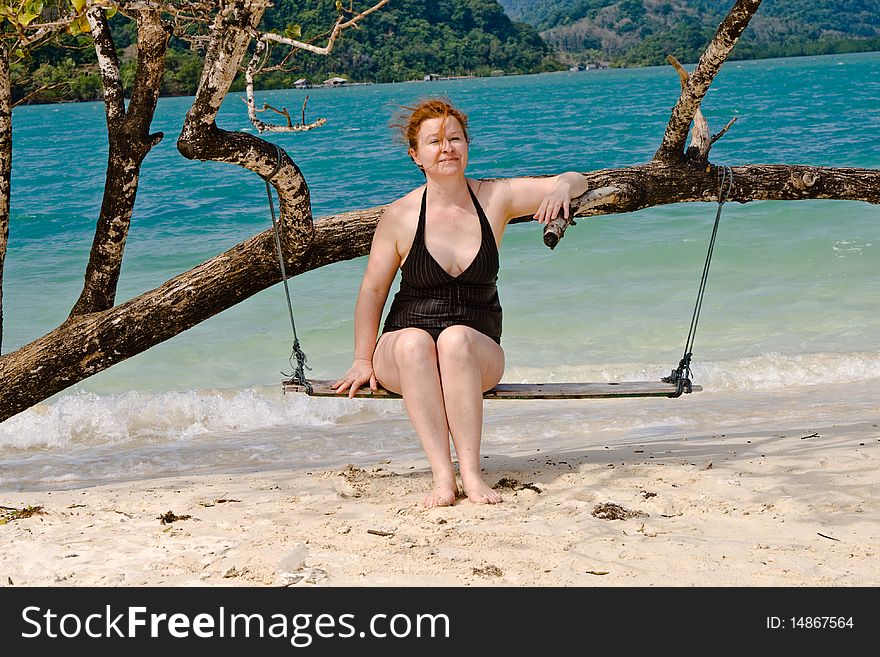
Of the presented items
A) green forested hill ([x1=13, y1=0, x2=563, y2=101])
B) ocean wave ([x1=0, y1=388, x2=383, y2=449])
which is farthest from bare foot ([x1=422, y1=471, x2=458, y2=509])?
green forested hill ([x1=13, y1=0, x2=563, y2=101])

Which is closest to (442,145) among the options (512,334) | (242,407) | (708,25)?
(242,407)

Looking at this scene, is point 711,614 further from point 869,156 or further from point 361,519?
point 869,156

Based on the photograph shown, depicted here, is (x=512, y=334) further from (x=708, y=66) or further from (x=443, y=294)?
(x=443, y=294)

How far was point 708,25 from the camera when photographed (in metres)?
117

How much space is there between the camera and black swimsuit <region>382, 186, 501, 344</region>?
3434 mm

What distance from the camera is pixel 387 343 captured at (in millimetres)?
3404

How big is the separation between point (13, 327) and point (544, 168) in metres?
14.9

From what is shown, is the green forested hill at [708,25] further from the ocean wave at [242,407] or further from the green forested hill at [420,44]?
the ocean wave at [242,407]

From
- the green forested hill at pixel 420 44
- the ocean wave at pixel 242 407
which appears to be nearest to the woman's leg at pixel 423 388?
the ocean wave at pixel 242 407

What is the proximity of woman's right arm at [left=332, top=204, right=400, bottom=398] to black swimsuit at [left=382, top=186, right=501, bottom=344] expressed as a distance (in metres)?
0.08

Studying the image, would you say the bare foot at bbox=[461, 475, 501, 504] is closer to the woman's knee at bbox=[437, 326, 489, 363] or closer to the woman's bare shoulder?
the woman's knee at bbox=[437, 326, 489, 363]

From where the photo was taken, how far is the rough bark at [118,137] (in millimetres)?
3855

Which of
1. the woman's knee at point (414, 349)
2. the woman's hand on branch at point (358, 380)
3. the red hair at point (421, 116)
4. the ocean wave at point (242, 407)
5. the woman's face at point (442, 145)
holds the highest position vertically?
the red hair at point (421, 116)

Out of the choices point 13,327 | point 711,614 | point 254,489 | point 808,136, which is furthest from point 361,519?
point 808,136
